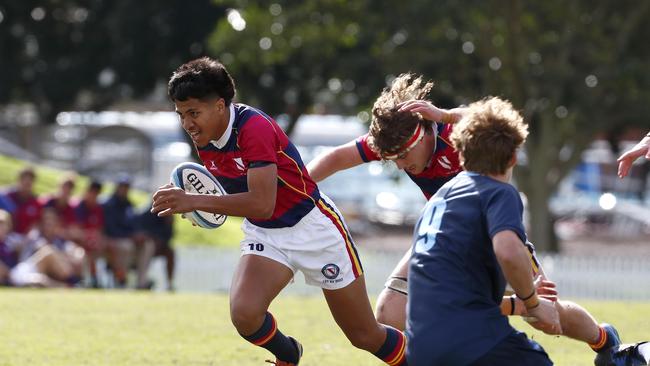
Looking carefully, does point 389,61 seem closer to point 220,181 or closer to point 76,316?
point 76,316

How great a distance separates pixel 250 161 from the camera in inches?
243

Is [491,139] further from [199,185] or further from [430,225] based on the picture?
[199,185]

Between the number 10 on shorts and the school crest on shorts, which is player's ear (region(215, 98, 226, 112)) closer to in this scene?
the number 10 on shorts

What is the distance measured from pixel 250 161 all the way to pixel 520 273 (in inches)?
78.4

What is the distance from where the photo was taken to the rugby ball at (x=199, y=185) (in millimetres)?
6305

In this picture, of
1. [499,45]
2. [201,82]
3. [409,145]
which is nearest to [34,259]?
[201,82]

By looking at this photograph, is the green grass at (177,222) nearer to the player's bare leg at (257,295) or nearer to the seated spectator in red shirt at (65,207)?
the seated spectator in red shirt at (65,207)

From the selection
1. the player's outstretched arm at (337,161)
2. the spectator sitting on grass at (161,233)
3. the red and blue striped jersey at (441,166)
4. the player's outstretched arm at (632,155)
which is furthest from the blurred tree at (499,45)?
the player's outstretched arm at (632,155)

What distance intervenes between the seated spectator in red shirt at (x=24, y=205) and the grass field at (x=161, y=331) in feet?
6.40

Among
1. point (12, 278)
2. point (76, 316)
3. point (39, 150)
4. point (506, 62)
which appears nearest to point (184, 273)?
point (12, 278)

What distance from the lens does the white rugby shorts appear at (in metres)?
6.44

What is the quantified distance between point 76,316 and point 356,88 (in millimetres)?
17111

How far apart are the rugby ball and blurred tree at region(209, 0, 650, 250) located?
17.5 meters

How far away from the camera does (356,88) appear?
92.0 feet
